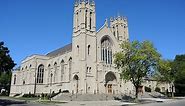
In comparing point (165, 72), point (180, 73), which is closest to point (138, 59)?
point (165, 72)

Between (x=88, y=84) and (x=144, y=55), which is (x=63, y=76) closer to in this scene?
(x=88, y=84)

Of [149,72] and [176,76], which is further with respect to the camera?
[176,76]

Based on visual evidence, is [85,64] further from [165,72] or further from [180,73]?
[180,73]

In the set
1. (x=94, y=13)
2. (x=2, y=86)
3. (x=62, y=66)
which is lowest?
(x=2, y=86)

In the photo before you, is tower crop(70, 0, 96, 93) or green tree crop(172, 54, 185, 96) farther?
green tree crop(172, 54, 185, 96)

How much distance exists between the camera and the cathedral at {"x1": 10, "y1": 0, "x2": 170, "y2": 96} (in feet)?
161

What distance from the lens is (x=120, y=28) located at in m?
63.1

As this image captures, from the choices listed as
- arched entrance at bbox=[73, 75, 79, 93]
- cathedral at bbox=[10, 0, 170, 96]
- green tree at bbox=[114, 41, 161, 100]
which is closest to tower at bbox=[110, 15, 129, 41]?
cathedral at bbox=[10, 0, 170, 96]

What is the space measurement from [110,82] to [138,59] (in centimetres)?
1985

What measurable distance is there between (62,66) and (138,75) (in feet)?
89.1

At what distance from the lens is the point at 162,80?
52.4 metres

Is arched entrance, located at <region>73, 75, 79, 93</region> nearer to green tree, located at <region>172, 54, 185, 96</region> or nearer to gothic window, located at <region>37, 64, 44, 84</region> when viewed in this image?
gothic window, located at <region>37, 64, 44, 84</region>

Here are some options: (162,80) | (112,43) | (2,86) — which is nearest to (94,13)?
(112,43)

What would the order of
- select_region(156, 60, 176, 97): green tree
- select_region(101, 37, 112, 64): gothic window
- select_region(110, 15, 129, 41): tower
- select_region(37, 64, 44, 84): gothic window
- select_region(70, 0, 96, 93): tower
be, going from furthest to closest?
select_region(37, 64, 44, 84): gothic window, select_region(110, 15, 129, 41): tower, select_region(101, 37, 112, 64): gothic window, select_region(70, 0, 96, 93): tower, select_region(156, 60, 176, 97): green tree
